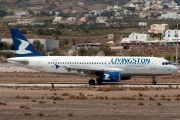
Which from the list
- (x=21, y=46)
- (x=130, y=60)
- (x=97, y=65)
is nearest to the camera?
(x=130, y=60)

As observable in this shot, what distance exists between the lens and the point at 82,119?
1539 inches

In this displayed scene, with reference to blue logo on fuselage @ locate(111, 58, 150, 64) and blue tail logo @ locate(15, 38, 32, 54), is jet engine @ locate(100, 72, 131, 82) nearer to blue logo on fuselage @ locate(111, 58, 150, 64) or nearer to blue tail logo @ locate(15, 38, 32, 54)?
blue logo on fuselage @ locate(111, 58, 150, 64)

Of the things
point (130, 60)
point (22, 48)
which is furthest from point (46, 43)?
point (130, 60)

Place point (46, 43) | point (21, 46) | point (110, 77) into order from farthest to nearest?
point (46, 43) < point (21, 46) < point (110, 77)

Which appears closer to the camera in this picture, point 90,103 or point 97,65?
point 90,103

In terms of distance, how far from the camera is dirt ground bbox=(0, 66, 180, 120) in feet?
133

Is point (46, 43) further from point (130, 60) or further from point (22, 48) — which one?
point (130, 60)

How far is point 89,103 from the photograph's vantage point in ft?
158

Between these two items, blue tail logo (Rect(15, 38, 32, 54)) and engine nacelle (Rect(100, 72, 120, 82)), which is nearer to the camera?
engine nacelle (Rect(100, 72, 120, 82))

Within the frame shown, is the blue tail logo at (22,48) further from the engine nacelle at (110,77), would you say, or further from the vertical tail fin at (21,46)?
the engine nacelle at (110,77)

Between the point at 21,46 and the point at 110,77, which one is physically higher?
the point at 21,46

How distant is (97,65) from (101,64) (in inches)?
17.9

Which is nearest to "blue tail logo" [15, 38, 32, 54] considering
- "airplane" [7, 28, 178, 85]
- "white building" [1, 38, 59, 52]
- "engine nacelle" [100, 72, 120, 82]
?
"airplane" [7, 28, 178, 85]

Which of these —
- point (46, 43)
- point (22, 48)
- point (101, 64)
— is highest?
point (22, 48)
